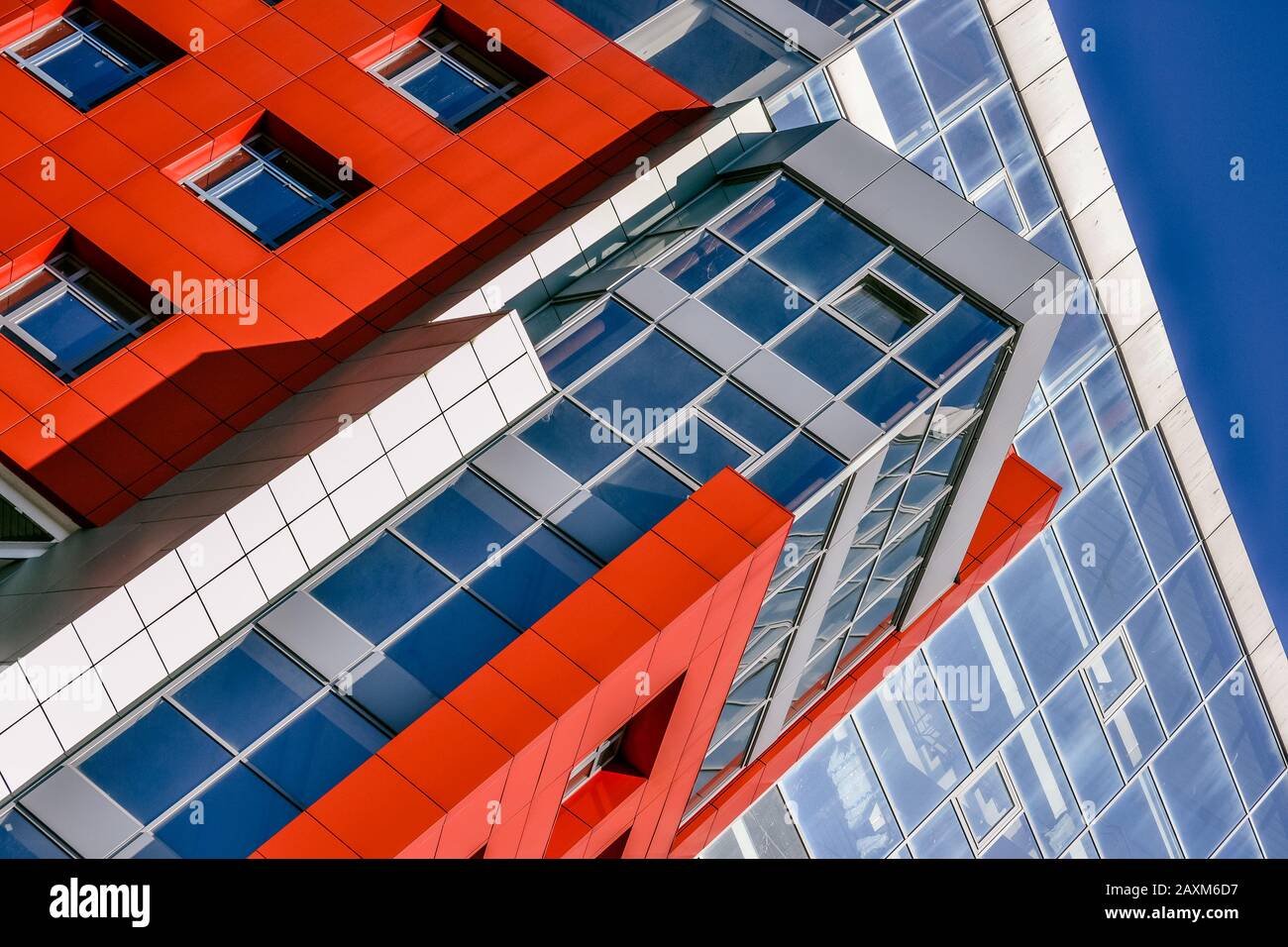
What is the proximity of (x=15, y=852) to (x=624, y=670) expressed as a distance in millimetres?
7014

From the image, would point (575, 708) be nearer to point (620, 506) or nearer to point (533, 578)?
point (533, 578)

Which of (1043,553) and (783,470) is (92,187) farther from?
(1043,553)

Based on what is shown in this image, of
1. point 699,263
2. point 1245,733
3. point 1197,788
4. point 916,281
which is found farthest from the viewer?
point 1245,733

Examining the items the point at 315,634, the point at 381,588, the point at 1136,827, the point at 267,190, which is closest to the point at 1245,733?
the point at 1136,827

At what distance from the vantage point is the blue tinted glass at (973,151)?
103 feet

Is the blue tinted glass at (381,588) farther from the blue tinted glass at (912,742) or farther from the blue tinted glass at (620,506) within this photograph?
the blue tinted glass at (912,742)

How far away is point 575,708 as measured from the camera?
1786 cm

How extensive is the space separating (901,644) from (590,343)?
9770 millimetres

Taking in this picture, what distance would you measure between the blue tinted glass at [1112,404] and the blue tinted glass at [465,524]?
1776cm

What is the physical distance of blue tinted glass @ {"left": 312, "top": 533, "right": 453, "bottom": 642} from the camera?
18.7 m

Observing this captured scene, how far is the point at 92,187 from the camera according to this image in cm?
2361

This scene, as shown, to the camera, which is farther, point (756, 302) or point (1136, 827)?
point (1136, 827)

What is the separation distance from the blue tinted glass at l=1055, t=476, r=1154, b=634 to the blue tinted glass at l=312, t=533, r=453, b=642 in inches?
713
